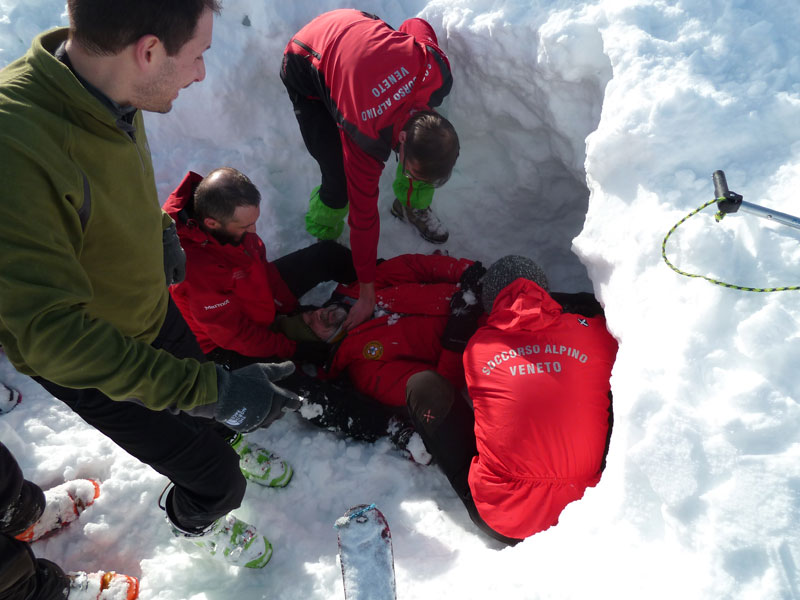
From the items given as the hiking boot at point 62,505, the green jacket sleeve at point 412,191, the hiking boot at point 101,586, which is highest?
the green jacket sleeve at point 412,191

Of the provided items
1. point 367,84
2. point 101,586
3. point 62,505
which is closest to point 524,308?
point 367,84

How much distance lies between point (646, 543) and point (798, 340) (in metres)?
0.79

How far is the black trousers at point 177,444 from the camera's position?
67.7 inches

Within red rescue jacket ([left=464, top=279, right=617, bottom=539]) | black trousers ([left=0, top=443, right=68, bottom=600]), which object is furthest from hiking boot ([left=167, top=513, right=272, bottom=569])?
red rescue jacket ([left=464, top=279, right=617, bottom=539])

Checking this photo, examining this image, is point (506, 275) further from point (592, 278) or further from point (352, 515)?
point (352, 515)

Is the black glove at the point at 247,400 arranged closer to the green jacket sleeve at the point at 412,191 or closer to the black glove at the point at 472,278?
the black glove at the point at 472,278

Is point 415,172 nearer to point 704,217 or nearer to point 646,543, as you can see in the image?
point 704,217

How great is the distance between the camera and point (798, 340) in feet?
5.34

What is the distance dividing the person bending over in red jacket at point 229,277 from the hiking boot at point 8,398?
988 mm

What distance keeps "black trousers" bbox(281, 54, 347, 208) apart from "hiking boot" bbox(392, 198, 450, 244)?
0.67 m

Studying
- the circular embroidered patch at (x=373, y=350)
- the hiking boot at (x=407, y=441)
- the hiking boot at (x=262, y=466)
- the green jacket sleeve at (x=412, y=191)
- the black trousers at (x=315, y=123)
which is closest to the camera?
the hiking boot at (x=262, y=466)

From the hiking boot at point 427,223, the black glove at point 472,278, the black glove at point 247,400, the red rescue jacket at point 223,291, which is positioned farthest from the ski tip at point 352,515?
the hiking boot at point 427,223

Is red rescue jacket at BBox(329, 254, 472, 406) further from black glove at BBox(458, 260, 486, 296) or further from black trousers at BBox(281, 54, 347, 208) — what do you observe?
black trousers at BBox(281, 54, 347, 208)

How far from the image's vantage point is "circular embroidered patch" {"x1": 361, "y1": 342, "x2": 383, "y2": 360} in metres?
2.98
